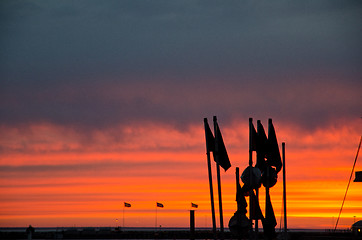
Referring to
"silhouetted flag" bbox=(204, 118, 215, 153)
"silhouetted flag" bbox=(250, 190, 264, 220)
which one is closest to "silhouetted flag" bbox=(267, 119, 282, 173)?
"silhouetted flag" bbox=(250, 190, 264, 220)

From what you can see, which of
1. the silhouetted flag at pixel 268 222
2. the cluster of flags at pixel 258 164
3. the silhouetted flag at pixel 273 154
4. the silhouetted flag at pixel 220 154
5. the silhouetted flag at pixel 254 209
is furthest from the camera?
the silhouetted flag at pixel 268 222

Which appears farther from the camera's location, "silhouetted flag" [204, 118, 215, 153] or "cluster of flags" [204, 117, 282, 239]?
"silhouetted flag" [204, 118, 215, 153]

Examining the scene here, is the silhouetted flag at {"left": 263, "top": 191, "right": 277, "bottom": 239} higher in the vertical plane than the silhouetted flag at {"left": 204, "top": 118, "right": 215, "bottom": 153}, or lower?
lower

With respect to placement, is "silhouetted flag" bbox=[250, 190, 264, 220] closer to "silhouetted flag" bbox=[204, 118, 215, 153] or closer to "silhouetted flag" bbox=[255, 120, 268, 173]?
"silhouetted flag" bbox=[255, 120, 268, 173]

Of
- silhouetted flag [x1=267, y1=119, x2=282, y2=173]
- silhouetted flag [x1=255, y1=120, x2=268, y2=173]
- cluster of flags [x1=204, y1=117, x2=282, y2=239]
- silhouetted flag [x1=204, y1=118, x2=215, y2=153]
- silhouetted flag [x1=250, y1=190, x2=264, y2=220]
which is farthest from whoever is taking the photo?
silhouetted flag [x1=267, y1=119, x2=282, y2=173]

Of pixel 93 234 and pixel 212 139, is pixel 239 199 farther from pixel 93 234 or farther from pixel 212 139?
pixel 93 234

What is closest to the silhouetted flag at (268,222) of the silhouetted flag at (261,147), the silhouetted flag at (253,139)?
the silhouetted flag at (261,147)

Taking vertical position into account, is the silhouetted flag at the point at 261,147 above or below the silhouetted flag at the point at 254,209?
above

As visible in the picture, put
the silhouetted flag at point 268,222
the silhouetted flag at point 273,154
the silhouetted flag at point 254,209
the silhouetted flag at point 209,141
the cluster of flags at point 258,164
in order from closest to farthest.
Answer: the cluster of flags at point 258,164 < the silhouetted flag at point 209,141 < the silhouetted flag at point 254,209 < the silhouetted flag at point 273,154 < the silhouetted flag at point 268,222

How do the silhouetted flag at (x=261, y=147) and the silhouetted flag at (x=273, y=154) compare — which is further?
the silhouetted flag at (x=273, y=154)

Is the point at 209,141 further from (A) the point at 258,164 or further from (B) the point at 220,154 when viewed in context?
(A) the point at 258,164

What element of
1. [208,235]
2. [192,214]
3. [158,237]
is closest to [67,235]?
[158,237]

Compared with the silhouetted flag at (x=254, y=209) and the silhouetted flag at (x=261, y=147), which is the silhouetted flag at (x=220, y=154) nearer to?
the silhouetted flag at (x=261, y=147)

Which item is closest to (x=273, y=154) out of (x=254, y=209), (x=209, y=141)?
(x=254, y=209)
